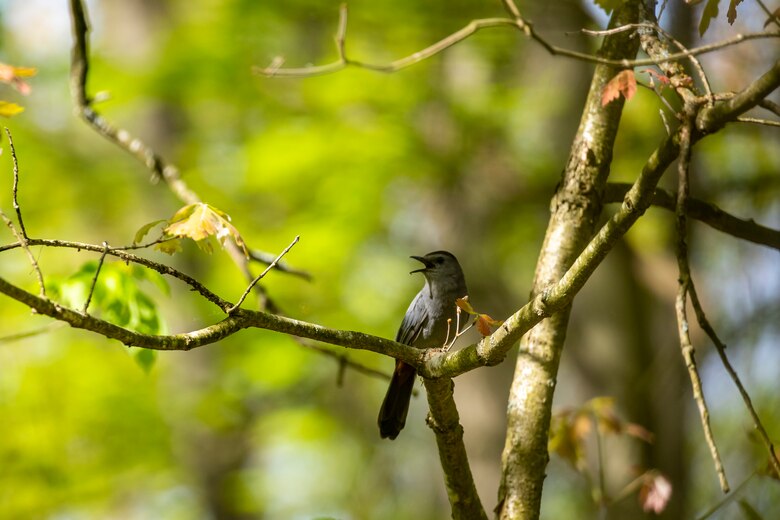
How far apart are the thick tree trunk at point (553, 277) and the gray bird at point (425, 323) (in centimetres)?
125

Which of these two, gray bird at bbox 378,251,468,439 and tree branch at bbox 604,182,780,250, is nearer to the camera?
tree branch at bbox 604,182,780,250

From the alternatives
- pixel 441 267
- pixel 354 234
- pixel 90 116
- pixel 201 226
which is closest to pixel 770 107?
pixel 201 226

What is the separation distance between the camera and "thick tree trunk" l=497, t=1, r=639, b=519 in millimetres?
2959

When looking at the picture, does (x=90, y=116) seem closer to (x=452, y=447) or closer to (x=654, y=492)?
(x=452, y=447)

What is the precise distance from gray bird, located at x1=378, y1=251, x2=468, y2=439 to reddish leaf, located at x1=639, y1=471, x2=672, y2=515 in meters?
1.36

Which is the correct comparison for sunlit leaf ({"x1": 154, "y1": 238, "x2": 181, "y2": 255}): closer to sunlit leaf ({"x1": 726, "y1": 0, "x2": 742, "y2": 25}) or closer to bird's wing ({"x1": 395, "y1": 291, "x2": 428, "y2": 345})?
sunlit leaf ({"x1": 726, "y1": 0, "x2": 742, "y2": 25})

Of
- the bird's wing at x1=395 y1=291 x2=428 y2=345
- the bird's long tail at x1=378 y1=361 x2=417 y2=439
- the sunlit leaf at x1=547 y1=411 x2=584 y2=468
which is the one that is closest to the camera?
the bird's long tail at x1=378 y1=361 x2=417 y2=439

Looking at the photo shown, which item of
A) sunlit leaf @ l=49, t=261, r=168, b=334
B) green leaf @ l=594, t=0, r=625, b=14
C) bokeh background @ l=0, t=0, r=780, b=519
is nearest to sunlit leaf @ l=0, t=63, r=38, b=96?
sunlit leaf @ l=49, t=261, r=168, b=334

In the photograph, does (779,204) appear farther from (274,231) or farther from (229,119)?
(229,119)

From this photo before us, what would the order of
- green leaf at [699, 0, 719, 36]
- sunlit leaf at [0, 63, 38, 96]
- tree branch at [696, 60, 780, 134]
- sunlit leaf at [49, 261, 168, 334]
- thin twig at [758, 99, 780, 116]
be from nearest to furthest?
tree branch at [696, 60, 780, 134] → thin twig at [758, 99, 780, 116] → sunlit leaf at [0, 63, 38, 96] → green leaf at [699, 0, 719, 36] → sunlit leaf at [49, 261, 168, 334]

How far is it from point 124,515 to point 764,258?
9136 millimetres

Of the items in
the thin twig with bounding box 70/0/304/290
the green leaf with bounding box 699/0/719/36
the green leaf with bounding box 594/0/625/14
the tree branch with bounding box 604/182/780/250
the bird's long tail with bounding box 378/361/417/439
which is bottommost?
the tree branch with bounding box 604/182/780/250

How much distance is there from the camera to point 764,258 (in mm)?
6840

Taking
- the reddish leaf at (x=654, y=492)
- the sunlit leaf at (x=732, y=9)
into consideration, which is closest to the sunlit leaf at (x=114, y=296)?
the reddish leaf at (x=654, y=492)
